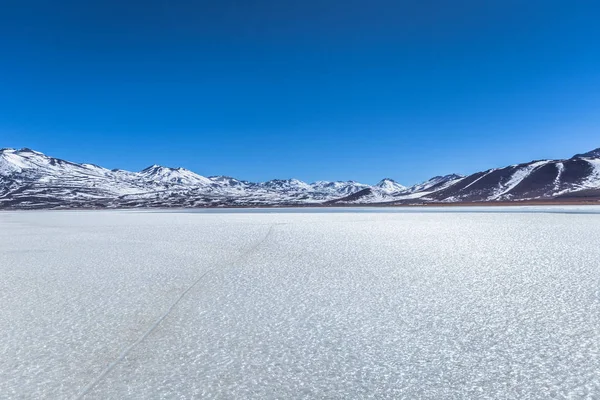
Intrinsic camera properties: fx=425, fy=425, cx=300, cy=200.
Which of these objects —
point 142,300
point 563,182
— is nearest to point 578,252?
point 142,300

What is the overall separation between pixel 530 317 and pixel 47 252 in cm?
1417

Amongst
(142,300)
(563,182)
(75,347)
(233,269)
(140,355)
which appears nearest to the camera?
(140,355)

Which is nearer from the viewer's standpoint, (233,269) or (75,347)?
(75,347)

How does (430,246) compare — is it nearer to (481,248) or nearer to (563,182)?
(481,248)

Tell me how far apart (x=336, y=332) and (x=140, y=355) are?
2.43 metres

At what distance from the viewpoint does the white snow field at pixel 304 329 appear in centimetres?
411

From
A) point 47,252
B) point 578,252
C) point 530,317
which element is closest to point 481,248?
point 578,252

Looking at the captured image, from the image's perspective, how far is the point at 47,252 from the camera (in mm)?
14094

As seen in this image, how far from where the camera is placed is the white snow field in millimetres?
4113

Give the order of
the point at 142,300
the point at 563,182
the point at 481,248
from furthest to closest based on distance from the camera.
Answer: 1. the point at 563,182
2. the point at 481,248
3. the point at 142,300

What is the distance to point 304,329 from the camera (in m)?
5.78

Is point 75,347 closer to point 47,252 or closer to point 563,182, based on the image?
point 47,252

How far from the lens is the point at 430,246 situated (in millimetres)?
14367

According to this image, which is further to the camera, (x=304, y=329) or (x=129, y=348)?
(x=304, y=329)
